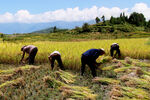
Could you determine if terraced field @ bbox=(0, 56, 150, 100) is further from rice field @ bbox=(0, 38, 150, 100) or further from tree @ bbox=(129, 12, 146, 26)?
tree @ bbox=(129, 12, 146, 26)

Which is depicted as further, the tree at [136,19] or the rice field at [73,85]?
the tree at [136,19]

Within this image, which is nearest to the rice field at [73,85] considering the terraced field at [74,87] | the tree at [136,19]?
the terraced field at [74,87]

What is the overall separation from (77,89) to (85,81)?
687 millimetres

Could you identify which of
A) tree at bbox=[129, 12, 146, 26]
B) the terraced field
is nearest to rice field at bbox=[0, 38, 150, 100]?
the terraced field

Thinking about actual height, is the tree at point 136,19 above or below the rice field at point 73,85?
above

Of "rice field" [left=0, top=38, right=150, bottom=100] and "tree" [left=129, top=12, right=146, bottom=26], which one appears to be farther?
"tree" [left=129, top=12, right=146, bottom=26]

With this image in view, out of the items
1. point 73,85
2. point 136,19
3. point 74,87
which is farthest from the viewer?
point 136,19

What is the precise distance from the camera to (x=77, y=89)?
9.38 ft

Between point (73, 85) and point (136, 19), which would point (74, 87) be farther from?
point (136, 19)

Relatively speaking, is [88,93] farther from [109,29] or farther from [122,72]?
[109,29]

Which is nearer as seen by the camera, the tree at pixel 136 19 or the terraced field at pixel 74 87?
the terraced field at pixel 74 87

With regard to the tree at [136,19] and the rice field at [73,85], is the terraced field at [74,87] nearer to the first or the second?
the rice field at [73,85]

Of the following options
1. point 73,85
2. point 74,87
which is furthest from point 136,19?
point 74,87

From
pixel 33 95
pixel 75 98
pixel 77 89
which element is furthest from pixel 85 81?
pixel 33 95
